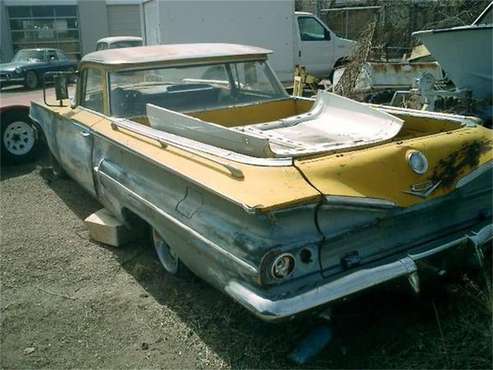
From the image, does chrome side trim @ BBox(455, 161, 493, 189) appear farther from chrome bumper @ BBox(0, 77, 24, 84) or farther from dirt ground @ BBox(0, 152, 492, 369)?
chrome bumper @ BBox(0, 77, 24, 84)

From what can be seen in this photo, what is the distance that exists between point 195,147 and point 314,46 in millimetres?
9184

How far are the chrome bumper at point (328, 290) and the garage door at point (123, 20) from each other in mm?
24468

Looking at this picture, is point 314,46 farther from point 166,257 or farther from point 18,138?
point 166,257

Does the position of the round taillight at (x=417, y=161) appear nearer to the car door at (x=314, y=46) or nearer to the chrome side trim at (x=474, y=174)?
the chrome side trim at (x=474, y=174)

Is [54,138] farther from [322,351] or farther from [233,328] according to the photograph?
[322,351]

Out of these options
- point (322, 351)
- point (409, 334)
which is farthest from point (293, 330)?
point (409, 334)

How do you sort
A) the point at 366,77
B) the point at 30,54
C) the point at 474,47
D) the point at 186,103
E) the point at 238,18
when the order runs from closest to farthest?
the point at 186,103
the point at 474,47
the point at 366,77
the point at 238,18
the point at 30,54

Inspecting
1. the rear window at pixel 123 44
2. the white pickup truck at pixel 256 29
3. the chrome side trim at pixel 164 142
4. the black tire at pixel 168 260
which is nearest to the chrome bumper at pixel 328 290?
the chrome side trim at pixel 164 142

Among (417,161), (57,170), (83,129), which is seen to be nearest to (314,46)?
(57,170)

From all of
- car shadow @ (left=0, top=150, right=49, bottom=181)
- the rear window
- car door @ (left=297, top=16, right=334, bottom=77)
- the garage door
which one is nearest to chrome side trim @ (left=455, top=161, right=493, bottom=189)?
car shadow @ (left=0, top=150, right=49, bottom=181)

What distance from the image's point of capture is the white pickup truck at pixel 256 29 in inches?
390

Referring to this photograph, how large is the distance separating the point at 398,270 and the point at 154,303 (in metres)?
1.56

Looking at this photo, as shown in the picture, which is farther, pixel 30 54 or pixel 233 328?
pixel 30 54

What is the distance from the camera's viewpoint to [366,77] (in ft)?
27.1
